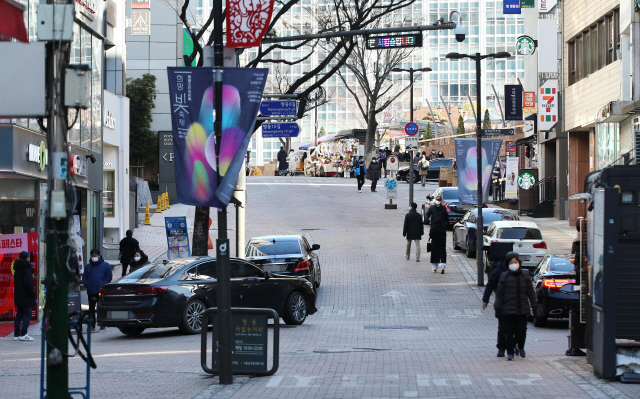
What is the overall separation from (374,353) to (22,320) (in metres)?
7.12

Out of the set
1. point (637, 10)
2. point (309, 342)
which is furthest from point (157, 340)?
point (637, 10)

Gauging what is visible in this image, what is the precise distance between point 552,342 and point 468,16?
87.9 metres

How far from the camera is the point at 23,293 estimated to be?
16.4 metres

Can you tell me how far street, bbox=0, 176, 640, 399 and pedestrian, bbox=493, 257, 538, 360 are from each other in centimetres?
35

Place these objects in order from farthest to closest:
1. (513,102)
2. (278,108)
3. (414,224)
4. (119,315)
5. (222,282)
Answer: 1. (513,102)
2. (414,224)
3. (278,108)
4. (119,315)
5. (222,282)

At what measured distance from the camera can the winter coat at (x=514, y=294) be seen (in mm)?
13141

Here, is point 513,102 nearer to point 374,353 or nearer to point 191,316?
point 191,316

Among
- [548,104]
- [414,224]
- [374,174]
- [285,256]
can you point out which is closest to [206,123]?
[285,256]

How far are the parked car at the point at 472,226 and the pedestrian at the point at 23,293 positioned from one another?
1511cm

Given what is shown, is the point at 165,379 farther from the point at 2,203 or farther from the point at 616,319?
the point at 2,203

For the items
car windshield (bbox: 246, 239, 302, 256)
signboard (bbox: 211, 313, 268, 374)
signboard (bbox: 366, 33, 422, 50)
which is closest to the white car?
car windshield (bbox: 246, 239, 302, 256)

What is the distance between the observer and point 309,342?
1528cm

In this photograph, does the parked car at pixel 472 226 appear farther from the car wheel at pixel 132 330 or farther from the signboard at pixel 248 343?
the signboard at pixel 248 343

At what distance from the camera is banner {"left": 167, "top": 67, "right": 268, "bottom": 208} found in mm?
10531
